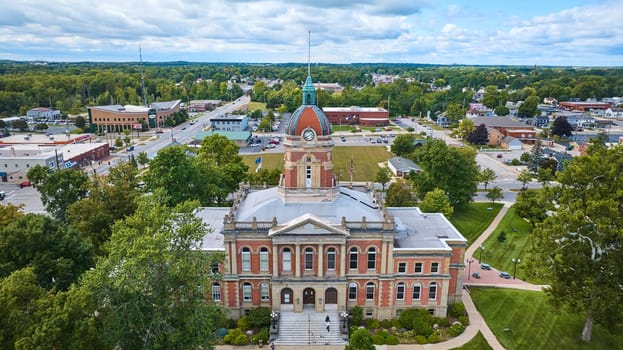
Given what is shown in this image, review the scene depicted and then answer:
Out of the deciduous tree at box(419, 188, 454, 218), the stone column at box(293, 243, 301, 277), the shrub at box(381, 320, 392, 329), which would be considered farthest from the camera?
the deciduous tree at box(419, 188, 454, 218)

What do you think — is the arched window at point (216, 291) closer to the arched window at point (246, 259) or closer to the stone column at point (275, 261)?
the arched window at point (246, 259)

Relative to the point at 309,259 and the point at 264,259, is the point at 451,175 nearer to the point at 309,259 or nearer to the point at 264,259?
the point at 309,259

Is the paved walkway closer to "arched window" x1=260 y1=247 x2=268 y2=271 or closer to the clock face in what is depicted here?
"arched window" x1=260 y1=247 x2=268 y2=271

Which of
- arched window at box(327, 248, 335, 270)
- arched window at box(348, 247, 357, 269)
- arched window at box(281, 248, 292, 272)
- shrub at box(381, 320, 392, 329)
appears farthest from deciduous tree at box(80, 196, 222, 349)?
shrub at box(381, 320, 392, 329)

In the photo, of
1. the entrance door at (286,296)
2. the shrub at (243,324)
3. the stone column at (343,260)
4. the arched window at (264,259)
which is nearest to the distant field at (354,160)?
the stone column at (343,260)

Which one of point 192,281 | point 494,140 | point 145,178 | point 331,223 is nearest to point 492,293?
point 331,223

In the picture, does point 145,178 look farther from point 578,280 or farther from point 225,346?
point 578,280

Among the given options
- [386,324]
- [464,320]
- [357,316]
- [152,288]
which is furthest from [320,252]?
[152,288]
